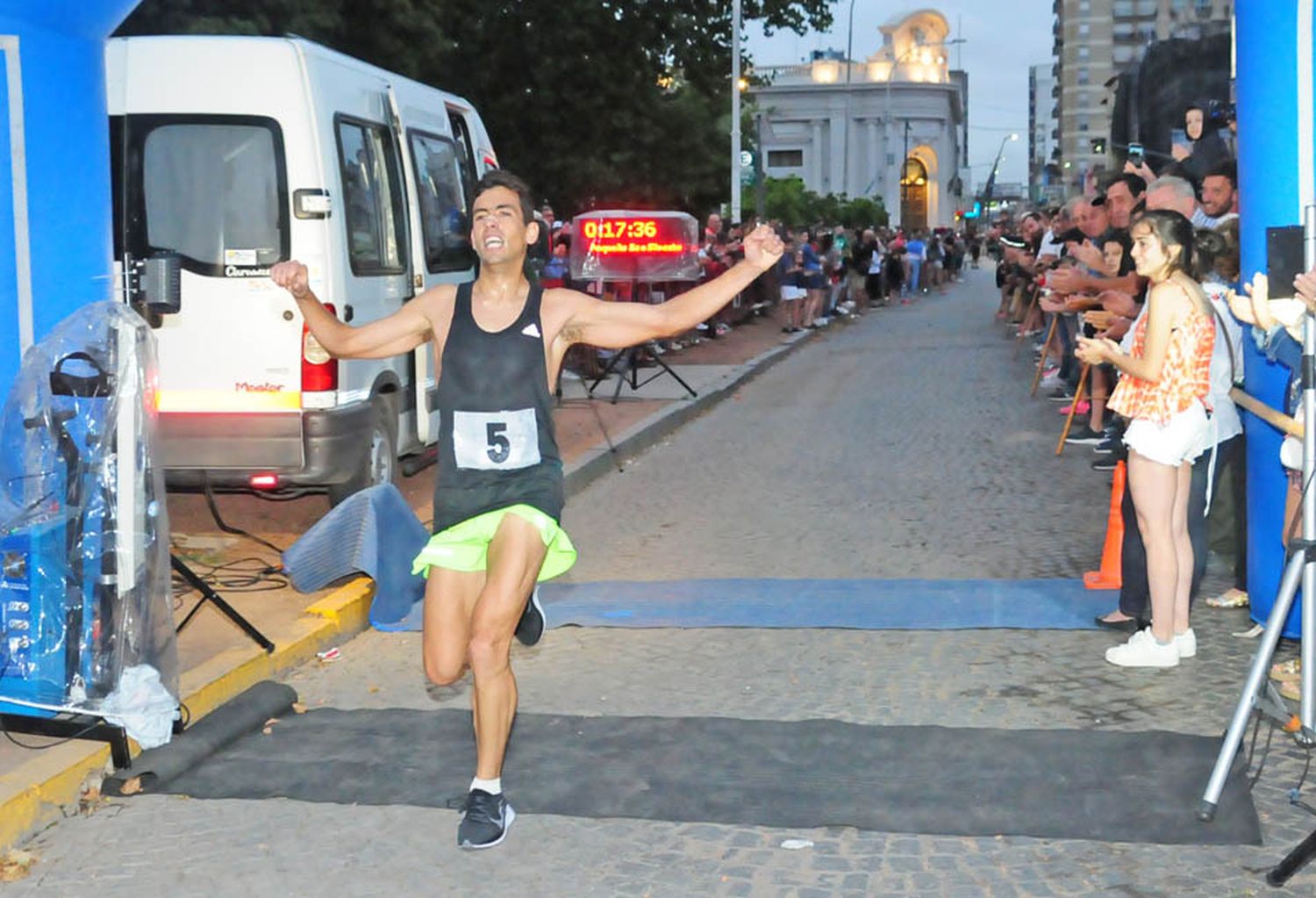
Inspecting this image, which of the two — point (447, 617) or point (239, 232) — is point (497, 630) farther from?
point (239, 232)

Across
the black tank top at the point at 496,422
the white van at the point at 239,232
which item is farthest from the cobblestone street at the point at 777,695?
the white van at the point at 239,232

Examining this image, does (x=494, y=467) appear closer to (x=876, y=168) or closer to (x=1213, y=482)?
(x=1213, y=482)

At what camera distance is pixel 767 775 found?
536cm

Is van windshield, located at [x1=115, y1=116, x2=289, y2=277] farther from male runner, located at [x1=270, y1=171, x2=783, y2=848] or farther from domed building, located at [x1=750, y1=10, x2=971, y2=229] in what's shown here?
domed building, located at [x1=750, y1=10, x2=971, y2=229]

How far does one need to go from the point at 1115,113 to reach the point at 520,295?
18771 mm

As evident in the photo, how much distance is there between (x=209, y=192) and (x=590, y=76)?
1729cm

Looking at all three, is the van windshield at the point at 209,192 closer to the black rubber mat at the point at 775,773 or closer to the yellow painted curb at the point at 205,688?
the yellow painted curb at the point at 205,688

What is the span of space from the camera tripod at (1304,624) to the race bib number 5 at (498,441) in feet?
7.04

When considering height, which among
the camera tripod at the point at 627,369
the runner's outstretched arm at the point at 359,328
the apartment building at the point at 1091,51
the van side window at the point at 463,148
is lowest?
the camera tripod at the point at 627,369

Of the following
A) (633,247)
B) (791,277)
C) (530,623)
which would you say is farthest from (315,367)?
(791,277)

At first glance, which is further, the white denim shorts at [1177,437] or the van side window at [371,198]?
the van side window at [371,198]

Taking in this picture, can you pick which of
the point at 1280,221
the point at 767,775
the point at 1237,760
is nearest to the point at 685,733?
the point at 767,775

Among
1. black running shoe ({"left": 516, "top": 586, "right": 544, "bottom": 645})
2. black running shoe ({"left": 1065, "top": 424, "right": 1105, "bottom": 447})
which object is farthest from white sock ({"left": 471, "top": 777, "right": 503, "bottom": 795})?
black running shoe ({"left": 1065, "top": 424, "right": 1105, "bottom": 447})

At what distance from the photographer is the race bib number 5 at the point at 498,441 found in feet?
16.3
